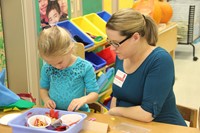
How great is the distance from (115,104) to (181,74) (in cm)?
297

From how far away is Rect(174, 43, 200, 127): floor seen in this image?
3744mm

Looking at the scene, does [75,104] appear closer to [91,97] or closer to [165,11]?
[91,97]

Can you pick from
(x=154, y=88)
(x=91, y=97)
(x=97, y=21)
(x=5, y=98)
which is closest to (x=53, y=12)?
(x=97, y=21)

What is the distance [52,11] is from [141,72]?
5.31 feet

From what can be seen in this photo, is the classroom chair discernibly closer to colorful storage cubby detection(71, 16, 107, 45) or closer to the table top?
the table top

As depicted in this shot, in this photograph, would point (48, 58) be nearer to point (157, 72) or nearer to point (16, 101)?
point (16, 101)

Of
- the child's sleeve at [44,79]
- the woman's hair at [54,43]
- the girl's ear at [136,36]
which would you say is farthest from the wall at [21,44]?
the girl's ear at [136,36]

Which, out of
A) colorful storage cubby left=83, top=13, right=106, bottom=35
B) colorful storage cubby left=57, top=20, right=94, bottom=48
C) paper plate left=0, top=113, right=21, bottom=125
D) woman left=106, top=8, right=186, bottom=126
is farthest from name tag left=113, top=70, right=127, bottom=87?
colorful storage cubby left=83, top=13, right=106, bottom=35

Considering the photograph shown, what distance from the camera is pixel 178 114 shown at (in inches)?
67.4

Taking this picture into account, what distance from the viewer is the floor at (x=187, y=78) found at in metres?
3.74

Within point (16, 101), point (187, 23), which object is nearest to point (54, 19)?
point (16, 101)

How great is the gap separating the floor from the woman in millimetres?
2007

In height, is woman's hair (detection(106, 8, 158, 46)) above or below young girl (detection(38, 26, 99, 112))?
above

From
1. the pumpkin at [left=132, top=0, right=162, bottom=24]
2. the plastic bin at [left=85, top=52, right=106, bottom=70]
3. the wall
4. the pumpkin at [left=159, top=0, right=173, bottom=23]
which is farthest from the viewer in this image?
the pumpkin at [left=159, top=0, right=173, bottom=23]
